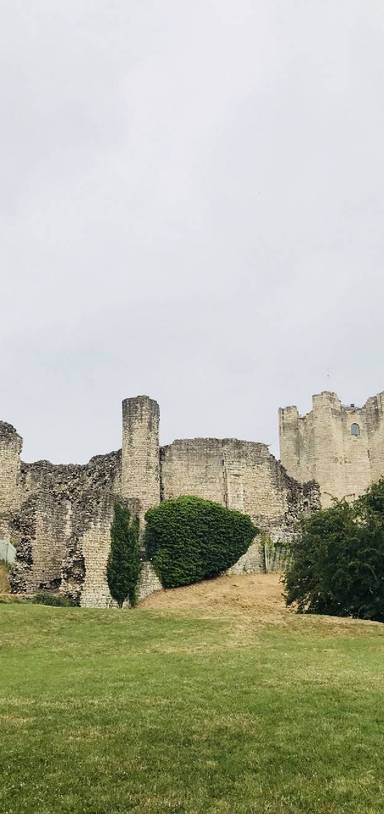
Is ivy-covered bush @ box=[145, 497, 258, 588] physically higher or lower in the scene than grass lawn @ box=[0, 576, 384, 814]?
higher

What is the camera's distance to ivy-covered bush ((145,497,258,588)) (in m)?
39.3

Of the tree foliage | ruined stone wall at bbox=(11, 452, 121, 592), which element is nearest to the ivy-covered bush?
ruined stone wall at bbox=(11, 452, 121, 592)

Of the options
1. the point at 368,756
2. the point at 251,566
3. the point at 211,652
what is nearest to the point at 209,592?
the point at 251,566

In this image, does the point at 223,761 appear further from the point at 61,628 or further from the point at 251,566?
the point at 251,566

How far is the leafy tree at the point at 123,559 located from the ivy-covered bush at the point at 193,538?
305 centimetres

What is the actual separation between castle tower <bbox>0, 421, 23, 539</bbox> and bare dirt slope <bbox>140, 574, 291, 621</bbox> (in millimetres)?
10252

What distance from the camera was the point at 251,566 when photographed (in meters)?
42.1

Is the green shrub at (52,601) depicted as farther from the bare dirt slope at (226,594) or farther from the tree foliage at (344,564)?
the tree foliage at (344,564)

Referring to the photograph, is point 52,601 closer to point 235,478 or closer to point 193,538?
point 193,538

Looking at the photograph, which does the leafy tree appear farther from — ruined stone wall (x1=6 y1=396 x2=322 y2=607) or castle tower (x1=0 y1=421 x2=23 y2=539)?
castle tower (x1=0 y1=421 x2=23 y2=539)

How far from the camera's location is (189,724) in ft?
35.6

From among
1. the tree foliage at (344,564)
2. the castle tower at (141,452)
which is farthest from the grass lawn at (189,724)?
the castle tower at (141,452)

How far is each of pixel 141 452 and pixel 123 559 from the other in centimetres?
951

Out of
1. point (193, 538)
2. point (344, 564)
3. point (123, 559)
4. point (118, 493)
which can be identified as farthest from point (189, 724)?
point (118, 493)
